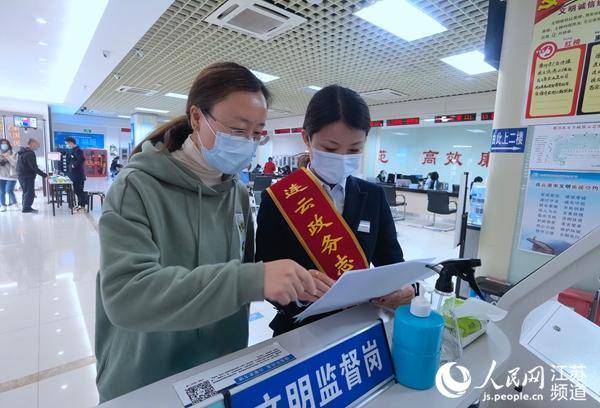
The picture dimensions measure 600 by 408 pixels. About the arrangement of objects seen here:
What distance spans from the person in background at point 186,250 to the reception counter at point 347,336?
0.31ft

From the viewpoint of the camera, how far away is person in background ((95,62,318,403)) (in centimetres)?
52

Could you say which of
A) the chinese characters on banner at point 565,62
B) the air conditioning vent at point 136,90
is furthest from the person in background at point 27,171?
the chinese characters on banner at point 565,62

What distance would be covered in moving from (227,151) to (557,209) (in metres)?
2.02

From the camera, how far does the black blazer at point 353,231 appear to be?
3.25ft

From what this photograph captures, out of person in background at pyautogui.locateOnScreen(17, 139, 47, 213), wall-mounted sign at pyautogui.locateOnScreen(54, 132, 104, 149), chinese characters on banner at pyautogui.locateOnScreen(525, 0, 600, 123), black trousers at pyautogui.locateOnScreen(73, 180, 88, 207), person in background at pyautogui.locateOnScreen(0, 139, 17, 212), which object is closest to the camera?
chinese characters on banner at pyautogui.locateOnScreen(525, 0, 600, 123)

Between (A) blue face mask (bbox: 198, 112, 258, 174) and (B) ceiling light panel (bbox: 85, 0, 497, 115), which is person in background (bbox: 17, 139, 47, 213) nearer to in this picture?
(B) ceiling light panel (bbox: 85, 0, 497, 115)

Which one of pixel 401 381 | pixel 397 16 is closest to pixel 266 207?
pixel 401 381

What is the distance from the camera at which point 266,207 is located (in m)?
1.07

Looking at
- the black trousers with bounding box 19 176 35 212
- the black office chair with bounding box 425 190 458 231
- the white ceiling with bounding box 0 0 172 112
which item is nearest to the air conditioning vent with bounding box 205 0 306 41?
the white ceiling with bounding box 0 0 172 112

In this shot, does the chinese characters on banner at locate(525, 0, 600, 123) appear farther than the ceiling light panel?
No

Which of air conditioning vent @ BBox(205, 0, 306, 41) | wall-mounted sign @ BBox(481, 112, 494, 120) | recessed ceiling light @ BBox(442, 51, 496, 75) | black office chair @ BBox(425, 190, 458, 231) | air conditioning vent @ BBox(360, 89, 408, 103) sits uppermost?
air conditioning vent @ BBox(360, 89, 408, 103)

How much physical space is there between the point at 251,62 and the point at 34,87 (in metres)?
7.85

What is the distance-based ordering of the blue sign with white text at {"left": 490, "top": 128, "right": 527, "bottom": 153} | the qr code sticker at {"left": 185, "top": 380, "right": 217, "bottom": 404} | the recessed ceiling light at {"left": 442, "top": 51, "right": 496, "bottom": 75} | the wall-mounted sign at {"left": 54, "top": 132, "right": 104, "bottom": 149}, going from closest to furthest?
the qr code sticker at {"left": 185, "top": 380, "right": 217, "bottom": 404} → the blue sign with white text at {"left": 490, "top": 128, "right": 527, "bottom": 153} → the recessed ceiling light at {"left": 442, "top": 51, "right": 496, "bottom": 75} → the wall-mounted sign at {"left": 54, "top": 132, "right": 104, "bottom": 149}

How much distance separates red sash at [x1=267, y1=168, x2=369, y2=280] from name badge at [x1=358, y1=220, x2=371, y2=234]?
1.8 inches
